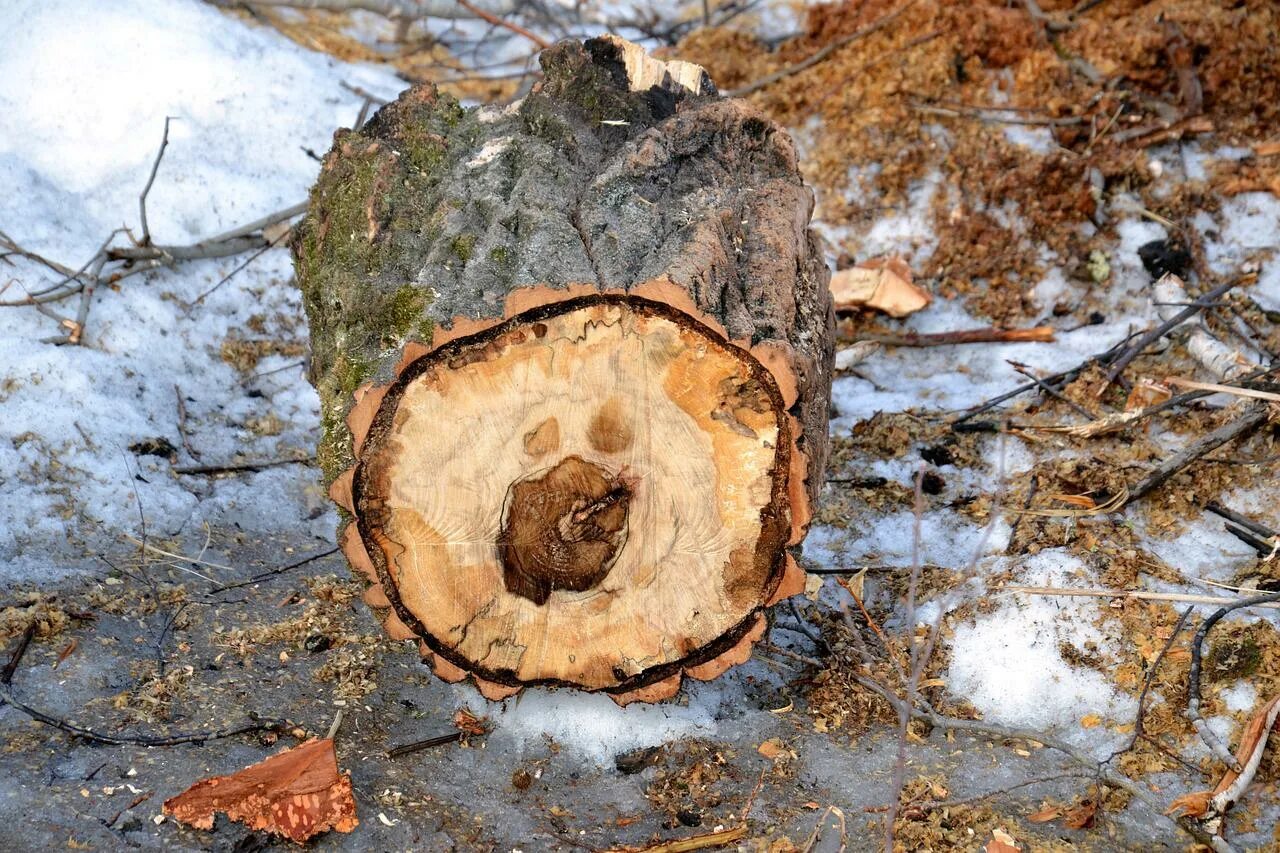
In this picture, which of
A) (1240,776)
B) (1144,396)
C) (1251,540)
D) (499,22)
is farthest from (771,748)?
(499,22)

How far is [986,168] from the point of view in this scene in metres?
4.46

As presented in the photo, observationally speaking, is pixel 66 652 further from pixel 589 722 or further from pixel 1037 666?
pixel 1037 666

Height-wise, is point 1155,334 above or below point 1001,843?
above

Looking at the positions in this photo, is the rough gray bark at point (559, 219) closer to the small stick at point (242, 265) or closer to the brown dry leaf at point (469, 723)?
the brown dry leaf at point (469, 723)

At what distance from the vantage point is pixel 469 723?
2.47 meters

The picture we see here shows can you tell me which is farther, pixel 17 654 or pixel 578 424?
pixel 17 654

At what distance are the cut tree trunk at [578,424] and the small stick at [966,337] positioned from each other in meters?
1.64

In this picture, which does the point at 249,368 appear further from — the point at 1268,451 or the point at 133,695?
the point at 1268,451

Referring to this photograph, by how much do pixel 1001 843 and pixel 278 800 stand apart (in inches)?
58.5

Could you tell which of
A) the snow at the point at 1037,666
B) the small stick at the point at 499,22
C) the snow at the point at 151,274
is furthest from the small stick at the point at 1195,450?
the small stick at the point at 499,22

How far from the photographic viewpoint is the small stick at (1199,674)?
→ 2.15 metres

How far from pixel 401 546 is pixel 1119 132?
12.3ft

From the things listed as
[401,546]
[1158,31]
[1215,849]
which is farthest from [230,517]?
[1158,31]

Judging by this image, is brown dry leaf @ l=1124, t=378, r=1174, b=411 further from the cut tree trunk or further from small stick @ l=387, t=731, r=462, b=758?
small stick @ l=387, t=731, r=462, b=758
